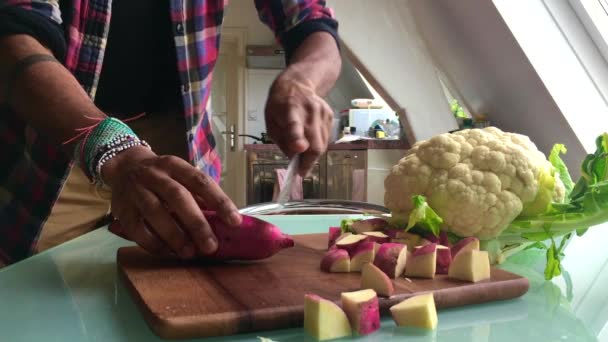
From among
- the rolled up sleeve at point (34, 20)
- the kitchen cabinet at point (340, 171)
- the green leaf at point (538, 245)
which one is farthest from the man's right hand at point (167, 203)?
the kitchen cabinet at point (340, 171)

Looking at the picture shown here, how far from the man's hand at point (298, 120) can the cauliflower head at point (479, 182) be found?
0.14m

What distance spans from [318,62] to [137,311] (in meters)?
0.67

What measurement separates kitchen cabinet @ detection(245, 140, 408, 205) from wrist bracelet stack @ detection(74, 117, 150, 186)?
2425mm

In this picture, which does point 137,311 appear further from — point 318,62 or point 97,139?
point 318,62

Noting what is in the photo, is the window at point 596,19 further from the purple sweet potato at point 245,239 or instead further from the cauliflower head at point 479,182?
the purple sweet potato at point 245,239

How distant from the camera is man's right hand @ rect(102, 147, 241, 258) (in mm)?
624

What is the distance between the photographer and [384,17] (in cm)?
263

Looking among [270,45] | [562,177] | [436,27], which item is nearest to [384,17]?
[436,27]

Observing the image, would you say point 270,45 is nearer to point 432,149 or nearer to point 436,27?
point 436,27

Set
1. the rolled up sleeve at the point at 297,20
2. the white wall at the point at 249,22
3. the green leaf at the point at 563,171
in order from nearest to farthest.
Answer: the green leaf at the point at 563,171
the rolled up sleeve at the point at 297,20
the white wall at the point at 249,22

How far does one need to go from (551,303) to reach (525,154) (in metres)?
0.25

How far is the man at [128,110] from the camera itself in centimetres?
64

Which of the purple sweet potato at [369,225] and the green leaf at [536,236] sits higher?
the purple sweet potato at [369,225]

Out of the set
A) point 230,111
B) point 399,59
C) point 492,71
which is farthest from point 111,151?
point 230,111
